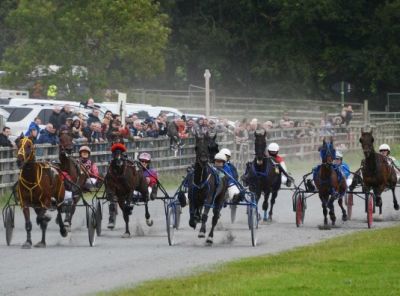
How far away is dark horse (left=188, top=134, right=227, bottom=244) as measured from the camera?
764 inches

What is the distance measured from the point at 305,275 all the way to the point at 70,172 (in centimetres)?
738

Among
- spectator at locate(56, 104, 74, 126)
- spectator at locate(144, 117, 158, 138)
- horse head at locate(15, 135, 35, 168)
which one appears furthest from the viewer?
spectator at locate(144, 117, 158, 138)

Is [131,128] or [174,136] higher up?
[131,128]

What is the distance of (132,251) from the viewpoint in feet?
62.4

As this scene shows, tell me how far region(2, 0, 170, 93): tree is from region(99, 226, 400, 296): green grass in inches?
1148

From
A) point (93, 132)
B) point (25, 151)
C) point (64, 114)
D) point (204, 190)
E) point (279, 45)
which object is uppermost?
point (279, 45)

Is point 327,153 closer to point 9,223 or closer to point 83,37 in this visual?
point 9,223

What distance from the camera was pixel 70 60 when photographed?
4759 cm

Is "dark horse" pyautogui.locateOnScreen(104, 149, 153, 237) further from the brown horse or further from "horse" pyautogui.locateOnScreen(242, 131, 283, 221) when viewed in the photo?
"horse" pyautogui.locateOnScreen(242, 131, 283, 221)

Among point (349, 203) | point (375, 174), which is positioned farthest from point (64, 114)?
point (375, 174)

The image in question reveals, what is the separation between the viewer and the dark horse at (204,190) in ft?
63.7

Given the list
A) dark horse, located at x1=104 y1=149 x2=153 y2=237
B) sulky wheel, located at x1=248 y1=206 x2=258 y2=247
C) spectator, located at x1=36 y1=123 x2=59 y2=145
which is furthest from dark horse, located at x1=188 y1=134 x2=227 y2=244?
spectator, located at x1=36 y1=123 x2=59 y2=145

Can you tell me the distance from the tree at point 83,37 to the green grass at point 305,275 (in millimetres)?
29170

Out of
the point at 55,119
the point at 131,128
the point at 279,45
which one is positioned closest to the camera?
the point at 55,119
